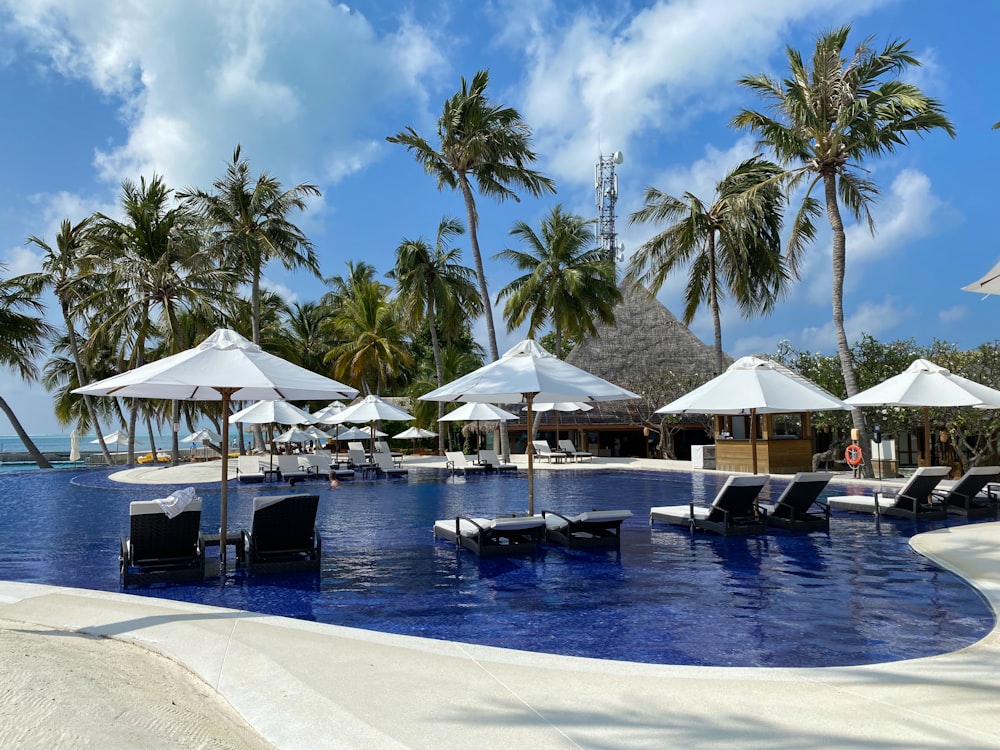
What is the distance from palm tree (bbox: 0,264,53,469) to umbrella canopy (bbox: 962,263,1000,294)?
29.4 metres

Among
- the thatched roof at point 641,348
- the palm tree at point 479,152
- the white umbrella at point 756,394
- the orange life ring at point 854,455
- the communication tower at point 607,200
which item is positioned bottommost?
the orange life ring at point 854,455

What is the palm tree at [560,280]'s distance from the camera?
91.2 feet

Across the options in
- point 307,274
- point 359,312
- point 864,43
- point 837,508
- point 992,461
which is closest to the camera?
point 837,508

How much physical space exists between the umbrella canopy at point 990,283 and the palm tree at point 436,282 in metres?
23.8

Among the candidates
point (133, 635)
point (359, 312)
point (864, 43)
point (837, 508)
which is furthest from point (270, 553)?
point (359, 312)

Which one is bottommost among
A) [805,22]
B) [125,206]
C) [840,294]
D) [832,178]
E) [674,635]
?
[674,635]

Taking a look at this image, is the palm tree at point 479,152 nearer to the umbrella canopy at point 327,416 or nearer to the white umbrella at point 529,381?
the umbrella canopy at point 327,416

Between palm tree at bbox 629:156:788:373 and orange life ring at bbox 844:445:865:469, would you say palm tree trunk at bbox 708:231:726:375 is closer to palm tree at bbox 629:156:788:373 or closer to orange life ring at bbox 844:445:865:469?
palm tree at bbox 629:156:788:373

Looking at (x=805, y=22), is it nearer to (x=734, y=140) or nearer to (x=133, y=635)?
(x=734, y=140)

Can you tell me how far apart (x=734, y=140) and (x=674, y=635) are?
1859 cm

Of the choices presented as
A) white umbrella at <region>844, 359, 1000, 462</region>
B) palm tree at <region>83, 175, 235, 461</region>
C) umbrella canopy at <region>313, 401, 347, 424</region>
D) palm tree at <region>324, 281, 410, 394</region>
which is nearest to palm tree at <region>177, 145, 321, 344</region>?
palm tree at <region>83, 175, 235, 461</region>

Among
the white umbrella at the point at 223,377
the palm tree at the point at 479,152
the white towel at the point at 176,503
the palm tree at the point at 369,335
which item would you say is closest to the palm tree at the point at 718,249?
the palm tree at the point at 479,152

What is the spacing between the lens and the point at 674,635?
215 inches

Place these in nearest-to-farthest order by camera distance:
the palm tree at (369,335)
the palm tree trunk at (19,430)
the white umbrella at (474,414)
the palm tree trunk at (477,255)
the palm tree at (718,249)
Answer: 1. the white umbrella at (474,414)
2. the palm tree at (718,249)
3. the palm tree trunk at (477,255)
4. the palm tree trunk at (19,430)
5. the palm tree at (369,335)
